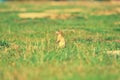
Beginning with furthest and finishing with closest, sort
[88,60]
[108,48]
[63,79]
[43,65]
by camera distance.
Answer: [108,48]
[88,60]
[43,65]
[63,79]

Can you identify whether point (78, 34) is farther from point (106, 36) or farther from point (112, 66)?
point (112, 66)

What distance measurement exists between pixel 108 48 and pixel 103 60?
2206 mm

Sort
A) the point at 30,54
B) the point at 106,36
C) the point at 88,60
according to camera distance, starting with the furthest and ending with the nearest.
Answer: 1. the point at 106,36
2. the point at 30,54
3. the point at 88,60

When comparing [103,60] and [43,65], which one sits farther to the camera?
[103,60]

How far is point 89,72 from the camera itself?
7828 millimetres

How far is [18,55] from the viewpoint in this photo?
10.4 metres

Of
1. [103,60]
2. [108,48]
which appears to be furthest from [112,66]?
[108,48]

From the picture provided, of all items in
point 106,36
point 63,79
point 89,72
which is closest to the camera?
point 63,79

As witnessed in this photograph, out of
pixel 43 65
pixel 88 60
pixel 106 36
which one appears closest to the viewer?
pixel 43 65

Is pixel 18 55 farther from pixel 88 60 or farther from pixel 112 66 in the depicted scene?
pixel 112 66

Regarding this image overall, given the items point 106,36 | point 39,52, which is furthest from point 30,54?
point 106,36

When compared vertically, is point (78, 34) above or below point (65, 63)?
below

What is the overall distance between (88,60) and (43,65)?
4.21ft

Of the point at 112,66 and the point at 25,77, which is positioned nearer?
the point at 25,77
